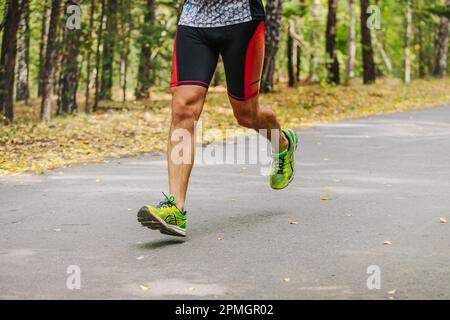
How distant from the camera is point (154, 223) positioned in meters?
5.19

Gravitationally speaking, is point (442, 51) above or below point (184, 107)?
above

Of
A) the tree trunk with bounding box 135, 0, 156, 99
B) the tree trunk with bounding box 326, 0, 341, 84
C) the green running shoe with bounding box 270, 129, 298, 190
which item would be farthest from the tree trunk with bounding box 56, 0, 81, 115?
the green running shoe with bounding box 270, 129, 298, 190

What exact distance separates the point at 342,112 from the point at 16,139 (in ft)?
28.5

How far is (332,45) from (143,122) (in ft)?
41.1

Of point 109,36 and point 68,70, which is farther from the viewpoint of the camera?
point 109,36

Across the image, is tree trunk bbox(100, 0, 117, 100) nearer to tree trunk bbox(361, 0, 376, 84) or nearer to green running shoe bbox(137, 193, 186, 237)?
tree trunk bbox(361, 0, 376, 84)

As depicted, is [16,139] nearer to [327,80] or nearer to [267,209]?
[267,209]

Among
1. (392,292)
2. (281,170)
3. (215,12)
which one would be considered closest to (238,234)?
(281,170)

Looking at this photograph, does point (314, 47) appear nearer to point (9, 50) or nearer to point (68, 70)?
point (68, 70)

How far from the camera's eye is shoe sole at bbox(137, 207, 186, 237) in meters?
5.14

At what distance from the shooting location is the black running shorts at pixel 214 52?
5.56 meters

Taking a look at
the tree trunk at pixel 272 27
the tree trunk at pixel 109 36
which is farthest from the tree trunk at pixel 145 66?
the tree trunk at pixel 272 27

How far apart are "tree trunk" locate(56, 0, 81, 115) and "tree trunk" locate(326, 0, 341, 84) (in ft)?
29.5

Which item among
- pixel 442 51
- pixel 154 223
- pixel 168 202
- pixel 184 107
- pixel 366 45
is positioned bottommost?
pixel 154 223
